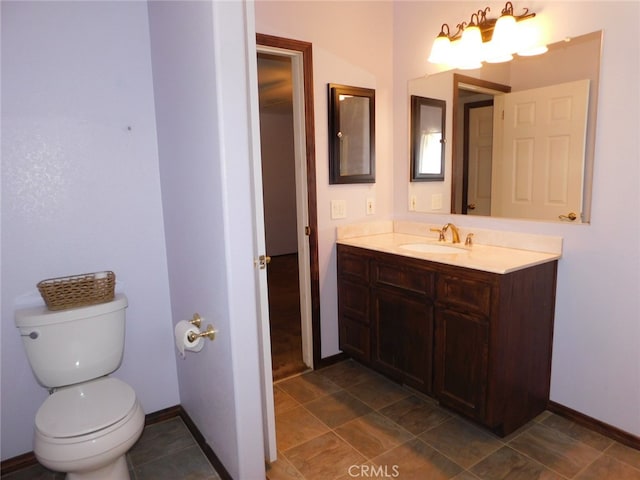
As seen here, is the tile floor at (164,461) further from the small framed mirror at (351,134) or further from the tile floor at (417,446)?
the small framed mirror at (351,134)

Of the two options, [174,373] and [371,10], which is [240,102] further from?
[371,10]

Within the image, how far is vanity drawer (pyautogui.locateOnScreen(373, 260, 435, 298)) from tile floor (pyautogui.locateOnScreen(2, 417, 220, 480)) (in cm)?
130

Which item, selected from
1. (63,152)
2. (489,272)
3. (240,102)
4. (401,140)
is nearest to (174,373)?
(63,152)

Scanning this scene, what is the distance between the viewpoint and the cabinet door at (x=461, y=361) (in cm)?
192

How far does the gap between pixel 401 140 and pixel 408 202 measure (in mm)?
435

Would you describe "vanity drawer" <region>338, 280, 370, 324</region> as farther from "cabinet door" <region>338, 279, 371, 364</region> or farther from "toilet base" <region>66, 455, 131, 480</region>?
"toilet base" <region>66, 455, 131, 480</region>

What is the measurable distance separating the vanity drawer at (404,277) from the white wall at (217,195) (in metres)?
1.00

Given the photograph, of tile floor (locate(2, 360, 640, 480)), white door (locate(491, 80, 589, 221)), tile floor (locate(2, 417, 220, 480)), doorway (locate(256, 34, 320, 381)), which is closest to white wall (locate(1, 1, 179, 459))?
tile floor (locate(2, 417, 220, 480))

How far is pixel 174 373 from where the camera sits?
2258 millimetres

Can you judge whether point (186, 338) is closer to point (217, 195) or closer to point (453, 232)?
point (217, 195)

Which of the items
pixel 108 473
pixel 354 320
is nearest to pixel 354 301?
pixel 354 320

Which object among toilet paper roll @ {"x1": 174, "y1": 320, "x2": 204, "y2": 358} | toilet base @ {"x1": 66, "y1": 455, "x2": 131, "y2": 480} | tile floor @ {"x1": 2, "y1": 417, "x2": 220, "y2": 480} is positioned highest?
toilet paper roll @ {"x1": 174, "y1": 320, "x2": 204, "y2": 358}

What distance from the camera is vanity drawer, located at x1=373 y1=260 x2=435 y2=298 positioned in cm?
213

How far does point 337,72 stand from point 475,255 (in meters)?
1.41
